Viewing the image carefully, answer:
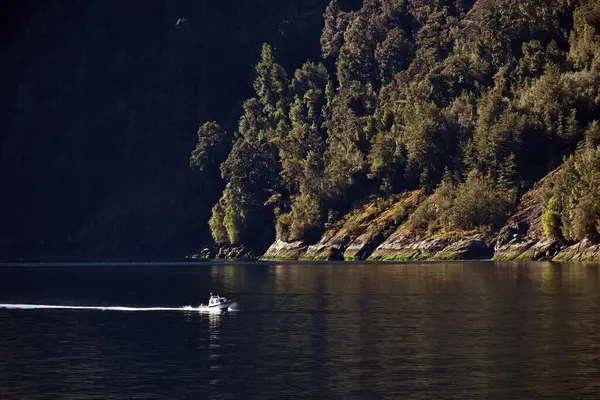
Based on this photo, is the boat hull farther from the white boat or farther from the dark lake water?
the dark lake water

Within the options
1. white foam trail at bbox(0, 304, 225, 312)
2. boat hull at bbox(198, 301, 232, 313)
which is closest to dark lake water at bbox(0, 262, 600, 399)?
boat hull at bbox(198, 301, 232, 313)

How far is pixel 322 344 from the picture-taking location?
83625 millimetres

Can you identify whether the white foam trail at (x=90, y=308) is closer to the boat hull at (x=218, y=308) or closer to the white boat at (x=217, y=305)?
the boat hull at (x=218, y=308)

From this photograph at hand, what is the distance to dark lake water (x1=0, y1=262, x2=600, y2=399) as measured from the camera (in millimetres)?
65062

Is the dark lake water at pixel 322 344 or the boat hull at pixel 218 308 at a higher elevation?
the boat hull at pixel 218 308

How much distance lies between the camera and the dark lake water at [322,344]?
65062 millimetres

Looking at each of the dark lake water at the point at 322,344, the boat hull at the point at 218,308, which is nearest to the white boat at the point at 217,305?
the boat hull at the point at 218,308

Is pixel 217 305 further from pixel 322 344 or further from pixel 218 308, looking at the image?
pixel 322 344

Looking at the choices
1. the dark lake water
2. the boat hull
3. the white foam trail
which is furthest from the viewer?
the white foam trail

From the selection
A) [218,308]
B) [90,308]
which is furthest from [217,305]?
[90,308]

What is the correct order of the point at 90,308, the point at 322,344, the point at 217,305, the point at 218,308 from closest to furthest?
the point at 322,344
the point at 218,308
the point at 217,305
the point at 90,308

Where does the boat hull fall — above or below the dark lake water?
above

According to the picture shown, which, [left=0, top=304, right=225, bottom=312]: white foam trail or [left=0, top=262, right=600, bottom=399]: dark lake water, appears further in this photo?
[left=0, top=304, right=225, bottom=312]: white foam trail

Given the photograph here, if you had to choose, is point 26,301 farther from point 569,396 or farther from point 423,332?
point 569,396
